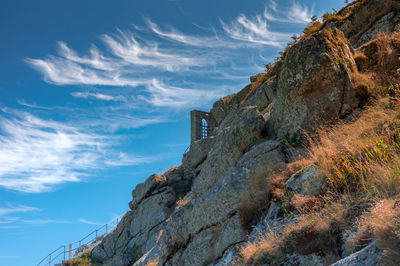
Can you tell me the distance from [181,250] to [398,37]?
9.56 m

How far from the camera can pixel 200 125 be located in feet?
108

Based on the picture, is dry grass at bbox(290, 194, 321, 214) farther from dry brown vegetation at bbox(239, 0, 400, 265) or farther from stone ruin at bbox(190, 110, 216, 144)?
stone ruin at bbox(190, 110, 216, 144)

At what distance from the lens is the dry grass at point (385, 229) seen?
11.0ft

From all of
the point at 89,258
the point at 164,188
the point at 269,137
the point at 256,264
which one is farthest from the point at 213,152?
the point at 89,258

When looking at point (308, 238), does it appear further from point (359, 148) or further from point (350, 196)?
point (359, 148)

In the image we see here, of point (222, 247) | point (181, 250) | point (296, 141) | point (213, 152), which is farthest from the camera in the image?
point (213, 152)

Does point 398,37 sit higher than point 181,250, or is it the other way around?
point 398,37

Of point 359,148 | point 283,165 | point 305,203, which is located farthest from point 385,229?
point 283,165

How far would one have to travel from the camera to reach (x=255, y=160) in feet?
30.1

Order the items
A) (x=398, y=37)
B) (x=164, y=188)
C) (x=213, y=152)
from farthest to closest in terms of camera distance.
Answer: (x=164, y=188), (x=213, y=152), (x=398, y=37)

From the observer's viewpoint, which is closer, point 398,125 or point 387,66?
point 398,125

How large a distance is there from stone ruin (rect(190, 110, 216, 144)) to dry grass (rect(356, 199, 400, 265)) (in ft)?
92.8

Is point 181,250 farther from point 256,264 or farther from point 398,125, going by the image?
point 398,125

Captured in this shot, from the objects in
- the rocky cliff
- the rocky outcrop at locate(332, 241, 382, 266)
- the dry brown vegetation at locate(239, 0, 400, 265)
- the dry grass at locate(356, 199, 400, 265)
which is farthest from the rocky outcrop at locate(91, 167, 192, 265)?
the rocky outcrop at locate(332, 241, 382, 266)
